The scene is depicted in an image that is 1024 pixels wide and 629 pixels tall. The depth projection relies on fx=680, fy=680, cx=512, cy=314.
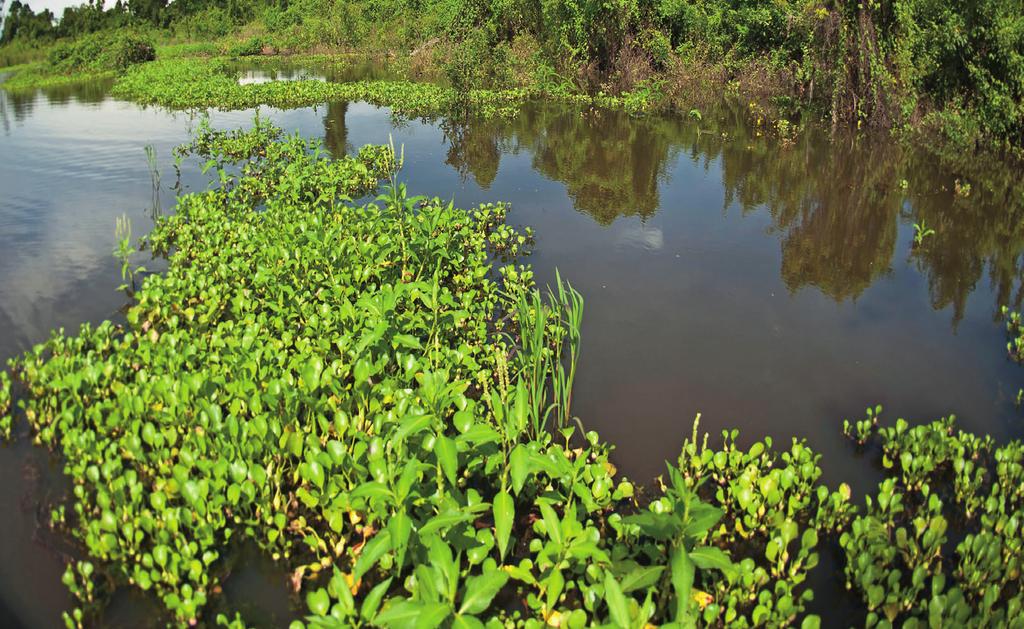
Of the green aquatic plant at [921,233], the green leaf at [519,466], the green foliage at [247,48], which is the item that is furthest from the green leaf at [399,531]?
the green foliage at [247,48]

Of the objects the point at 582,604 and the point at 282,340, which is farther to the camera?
the point at 282,340

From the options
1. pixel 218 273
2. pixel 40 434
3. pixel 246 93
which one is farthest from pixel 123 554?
pixel 246 93

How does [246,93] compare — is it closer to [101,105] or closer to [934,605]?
[101,105]

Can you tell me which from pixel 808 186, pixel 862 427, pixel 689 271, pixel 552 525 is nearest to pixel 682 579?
pixel 552 525

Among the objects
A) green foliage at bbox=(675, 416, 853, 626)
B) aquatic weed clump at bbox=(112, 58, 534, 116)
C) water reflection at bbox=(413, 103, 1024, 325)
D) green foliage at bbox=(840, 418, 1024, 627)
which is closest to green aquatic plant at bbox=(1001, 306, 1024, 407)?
water reflection at bbox=(413, 103, 1024, 325)

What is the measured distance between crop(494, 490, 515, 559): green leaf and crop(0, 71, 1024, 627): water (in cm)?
138

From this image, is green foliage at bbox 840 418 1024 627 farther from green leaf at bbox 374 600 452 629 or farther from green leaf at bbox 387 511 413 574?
green leaf at bbox 387 511 413 574

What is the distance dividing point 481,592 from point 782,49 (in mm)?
17844

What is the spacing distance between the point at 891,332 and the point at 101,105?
21.7 meters

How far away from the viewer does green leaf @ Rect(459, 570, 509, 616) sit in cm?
251

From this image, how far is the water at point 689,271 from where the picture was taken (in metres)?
4.71

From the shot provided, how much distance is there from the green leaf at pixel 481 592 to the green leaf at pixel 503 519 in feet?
0.50

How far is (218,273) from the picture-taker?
20.6ft

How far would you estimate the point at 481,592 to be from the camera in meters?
2.53
